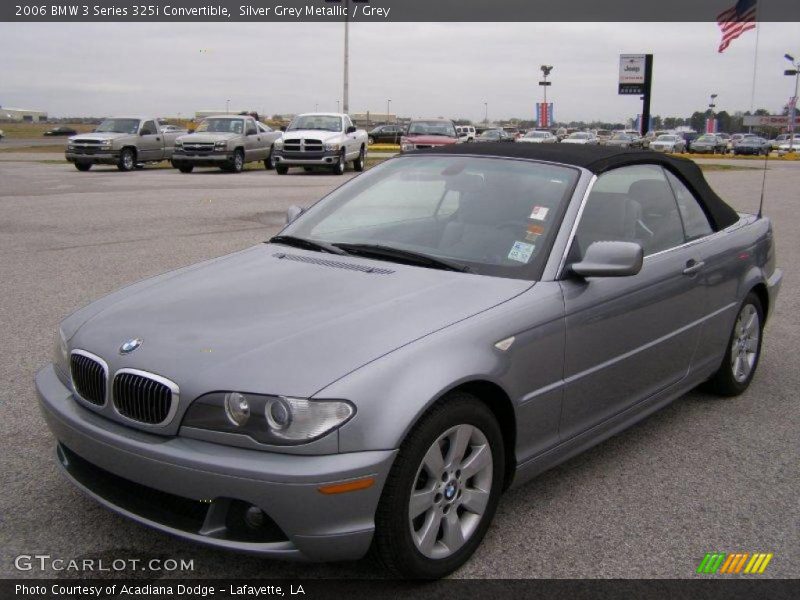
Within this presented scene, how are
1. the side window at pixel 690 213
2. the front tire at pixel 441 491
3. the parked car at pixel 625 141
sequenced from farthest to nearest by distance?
the parked car at pixel 625 141
the side window at pixel 690 213
the front tire at pixel 441 491

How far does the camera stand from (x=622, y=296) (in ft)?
12.1

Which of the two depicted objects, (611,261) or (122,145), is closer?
(611,261)

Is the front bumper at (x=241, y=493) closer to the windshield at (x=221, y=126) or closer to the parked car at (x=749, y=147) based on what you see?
the windshield at (x=221, y=126)

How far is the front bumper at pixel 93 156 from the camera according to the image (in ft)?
81.8

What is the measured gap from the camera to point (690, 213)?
460cm

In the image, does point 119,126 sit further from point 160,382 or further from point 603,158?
point 160,382

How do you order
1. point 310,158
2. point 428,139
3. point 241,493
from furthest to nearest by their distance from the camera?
point 428,139
point 310,158
point 241,493

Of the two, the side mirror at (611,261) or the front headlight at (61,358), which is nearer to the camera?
the front headlight at (61,358)

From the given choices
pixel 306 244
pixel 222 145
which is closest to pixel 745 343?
pixel 306 244

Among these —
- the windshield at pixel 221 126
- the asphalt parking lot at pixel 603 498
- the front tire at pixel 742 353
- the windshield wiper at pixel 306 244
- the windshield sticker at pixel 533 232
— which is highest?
the windshield at pixel 221 126

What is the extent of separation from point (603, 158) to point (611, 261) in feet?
2.84

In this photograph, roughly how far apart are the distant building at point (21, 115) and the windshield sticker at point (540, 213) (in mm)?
160673

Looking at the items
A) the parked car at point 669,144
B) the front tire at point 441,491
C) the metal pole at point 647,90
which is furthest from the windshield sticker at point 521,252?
the metal pole at point 647,90

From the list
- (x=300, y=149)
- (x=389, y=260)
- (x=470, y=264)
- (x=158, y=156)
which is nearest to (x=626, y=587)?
(x=470, y=264)
